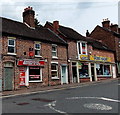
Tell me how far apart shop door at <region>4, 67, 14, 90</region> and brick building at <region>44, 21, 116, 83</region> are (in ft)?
28.5

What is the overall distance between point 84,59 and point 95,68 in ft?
10.5

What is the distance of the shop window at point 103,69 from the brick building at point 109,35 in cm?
327

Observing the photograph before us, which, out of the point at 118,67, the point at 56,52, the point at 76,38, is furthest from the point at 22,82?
the point at 118,67

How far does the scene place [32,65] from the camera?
18.2m

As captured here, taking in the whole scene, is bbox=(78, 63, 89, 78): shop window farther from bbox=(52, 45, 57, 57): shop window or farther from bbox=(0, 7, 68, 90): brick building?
bbox=(52, 45, 57, 57): shop window

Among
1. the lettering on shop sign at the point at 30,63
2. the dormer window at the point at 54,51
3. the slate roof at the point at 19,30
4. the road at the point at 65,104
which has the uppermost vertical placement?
the slate roof at the point at 19,30

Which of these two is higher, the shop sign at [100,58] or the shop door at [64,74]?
the shop sign at [100,58]

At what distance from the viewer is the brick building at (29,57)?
53.9 ft

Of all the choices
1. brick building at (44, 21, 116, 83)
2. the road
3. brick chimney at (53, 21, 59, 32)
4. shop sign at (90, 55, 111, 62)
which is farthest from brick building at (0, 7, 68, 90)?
the road

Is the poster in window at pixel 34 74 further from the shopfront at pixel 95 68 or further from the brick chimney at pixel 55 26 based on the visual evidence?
the brick chimney at pixel 55 26

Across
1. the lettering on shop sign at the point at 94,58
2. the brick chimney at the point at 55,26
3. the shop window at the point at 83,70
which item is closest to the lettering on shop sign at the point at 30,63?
the shop window at the point at 83,70

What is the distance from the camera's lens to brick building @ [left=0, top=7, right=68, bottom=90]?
16.4 m

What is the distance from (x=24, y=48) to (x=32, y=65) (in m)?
2.03

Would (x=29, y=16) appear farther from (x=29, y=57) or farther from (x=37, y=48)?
(x=29, y=57)
